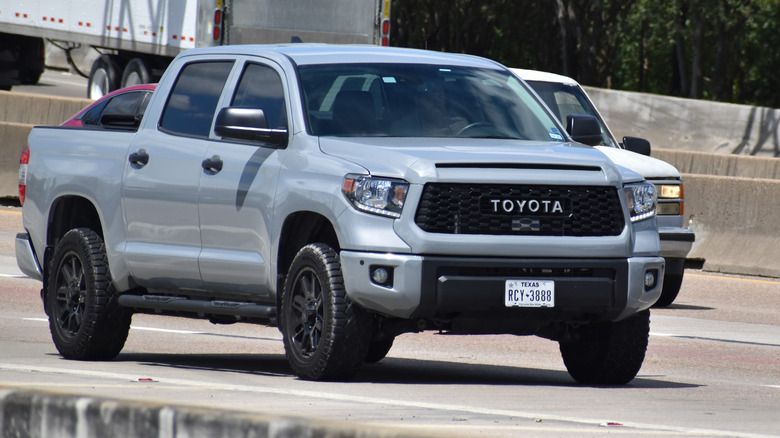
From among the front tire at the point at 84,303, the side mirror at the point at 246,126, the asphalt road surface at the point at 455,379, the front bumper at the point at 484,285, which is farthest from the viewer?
the front tire at the point at 84,303

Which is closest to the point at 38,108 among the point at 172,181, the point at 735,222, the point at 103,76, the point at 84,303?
the point at 103,76

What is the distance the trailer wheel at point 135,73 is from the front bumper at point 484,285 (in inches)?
881

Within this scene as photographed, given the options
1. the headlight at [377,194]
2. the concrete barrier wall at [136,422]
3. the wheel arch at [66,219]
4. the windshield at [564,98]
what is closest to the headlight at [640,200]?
the headlight at [377,194]

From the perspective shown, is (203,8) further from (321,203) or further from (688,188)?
(321,203)

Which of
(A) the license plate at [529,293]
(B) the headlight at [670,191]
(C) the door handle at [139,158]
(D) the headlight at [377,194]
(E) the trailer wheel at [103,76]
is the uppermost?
(D) the headlight at [377,194]

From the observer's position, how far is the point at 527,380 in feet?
31.4

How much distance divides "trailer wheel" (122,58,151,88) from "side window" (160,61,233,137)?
20.4 meters

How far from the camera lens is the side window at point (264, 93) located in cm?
938

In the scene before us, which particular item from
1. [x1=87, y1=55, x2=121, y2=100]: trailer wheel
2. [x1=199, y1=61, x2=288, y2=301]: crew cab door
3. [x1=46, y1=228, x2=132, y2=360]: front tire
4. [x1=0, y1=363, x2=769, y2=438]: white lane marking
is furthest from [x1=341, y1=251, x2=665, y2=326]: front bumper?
[x1=87, y1=55, x2=121, y2=100]: trailer wheel

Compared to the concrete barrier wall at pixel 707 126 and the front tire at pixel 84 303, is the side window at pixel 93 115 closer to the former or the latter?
the front tire at pixel 84 303

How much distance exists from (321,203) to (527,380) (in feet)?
5.95

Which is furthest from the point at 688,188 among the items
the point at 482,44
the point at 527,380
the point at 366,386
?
the point at 482,44

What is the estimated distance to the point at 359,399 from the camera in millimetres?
7941

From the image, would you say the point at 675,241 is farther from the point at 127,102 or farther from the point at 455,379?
the point at 127,102
